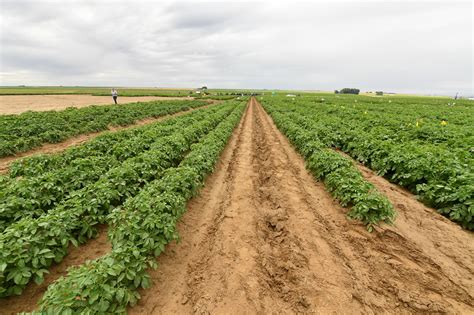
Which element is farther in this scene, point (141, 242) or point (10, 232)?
point (141, 242)

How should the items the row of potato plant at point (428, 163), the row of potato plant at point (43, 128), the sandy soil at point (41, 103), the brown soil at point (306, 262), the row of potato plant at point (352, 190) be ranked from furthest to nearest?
the sandy soil at point (41, 103) → the row of potato plant at point (43, 128) → the row of potato plant at point (428, 163) → the row of potato plant at point (352, 190) → the brown soil at point (306, 262)

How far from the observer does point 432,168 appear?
6.69 m

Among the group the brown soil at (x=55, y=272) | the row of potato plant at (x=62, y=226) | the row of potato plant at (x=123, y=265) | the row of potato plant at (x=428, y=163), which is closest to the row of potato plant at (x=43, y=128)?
the row of potato plant at (x=62, y=226)

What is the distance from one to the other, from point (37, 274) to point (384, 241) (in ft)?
19.6

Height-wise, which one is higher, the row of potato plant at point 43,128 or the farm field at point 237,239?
the row of potato plant at point 43,128

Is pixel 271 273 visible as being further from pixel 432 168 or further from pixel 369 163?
pixel 369 163

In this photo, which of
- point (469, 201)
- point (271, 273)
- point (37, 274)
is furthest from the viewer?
point (469, 201)

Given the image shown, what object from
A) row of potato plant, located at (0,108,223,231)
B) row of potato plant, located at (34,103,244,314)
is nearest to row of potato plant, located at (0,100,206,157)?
row of potato plant, located at (0,108,223,231)

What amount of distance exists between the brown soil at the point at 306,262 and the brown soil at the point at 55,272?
1.38 meters

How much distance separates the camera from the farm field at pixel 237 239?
3.37 meters

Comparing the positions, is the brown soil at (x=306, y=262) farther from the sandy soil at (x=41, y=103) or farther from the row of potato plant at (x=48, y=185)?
the sandy soil at (x=41, y=103)

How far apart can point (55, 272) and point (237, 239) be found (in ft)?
10.5

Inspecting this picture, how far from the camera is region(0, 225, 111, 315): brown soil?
331 centimetres

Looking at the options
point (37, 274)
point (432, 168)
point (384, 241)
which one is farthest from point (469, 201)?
point (37, 274)
